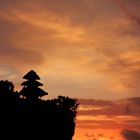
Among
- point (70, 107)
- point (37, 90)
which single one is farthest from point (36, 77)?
point (70, 107)

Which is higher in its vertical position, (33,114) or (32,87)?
(32,87)

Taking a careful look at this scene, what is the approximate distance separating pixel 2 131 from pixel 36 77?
2211 centimetres

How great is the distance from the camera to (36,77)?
87.0m

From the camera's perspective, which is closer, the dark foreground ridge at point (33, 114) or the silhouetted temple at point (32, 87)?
the dark foreground ridge at point (33, 114)

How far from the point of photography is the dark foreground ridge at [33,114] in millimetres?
67500

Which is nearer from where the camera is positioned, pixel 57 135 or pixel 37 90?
pixel 57 135

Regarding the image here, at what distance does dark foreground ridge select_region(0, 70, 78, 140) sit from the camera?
67500 mm

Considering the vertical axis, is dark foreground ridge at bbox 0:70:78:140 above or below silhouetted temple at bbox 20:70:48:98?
below

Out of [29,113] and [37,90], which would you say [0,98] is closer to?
[29,113]

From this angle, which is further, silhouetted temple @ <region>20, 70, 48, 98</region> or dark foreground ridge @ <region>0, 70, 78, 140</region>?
silhouetted temple @ <region>20, 70, 48, 98</region>

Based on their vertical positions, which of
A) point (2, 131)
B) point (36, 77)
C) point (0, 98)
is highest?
point (36, 77)

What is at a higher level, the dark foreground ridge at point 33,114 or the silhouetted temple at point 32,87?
the silhouetted temple at point 32,87

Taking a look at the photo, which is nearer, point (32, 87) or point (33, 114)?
point (33, 114)

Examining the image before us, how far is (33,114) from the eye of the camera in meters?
72.0
